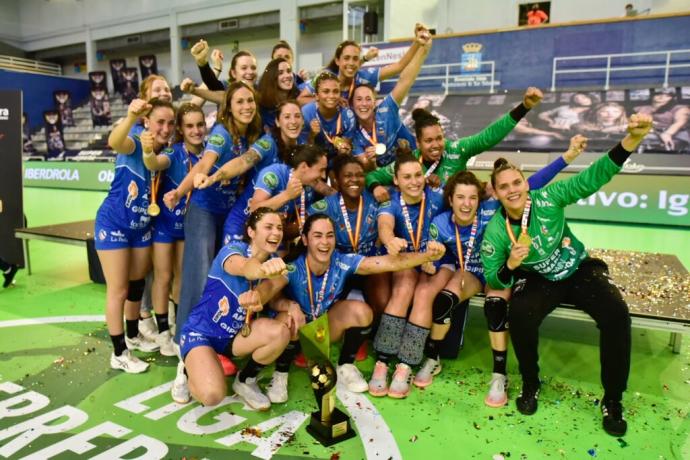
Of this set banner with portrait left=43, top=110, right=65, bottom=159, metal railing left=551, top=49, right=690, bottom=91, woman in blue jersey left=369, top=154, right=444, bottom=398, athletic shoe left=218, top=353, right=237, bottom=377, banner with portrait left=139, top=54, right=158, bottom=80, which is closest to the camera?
woman in blue jersey left=369, top=154, right=444, bottom=398

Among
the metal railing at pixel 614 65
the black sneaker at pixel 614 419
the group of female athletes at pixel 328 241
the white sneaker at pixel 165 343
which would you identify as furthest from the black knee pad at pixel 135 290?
the metal railing at pixel 614 65

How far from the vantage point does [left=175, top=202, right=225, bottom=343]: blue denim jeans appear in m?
3.29

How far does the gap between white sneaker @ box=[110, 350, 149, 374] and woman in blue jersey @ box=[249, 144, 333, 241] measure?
4.08 ft

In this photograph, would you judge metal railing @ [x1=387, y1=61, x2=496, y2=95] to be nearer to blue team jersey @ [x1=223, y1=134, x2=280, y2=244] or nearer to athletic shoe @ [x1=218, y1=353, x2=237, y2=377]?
blue team jersey @ [x1=223, y1=134, x2=280, y2=244]

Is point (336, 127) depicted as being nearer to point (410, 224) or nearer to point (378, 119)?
point (378, 119)

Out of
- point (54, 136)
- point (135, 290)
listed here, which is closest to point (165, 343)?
point (135, 290)

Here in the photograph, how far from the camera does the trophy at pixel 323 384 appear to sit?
2379 mm

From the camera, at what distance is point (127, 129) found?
2975 mm

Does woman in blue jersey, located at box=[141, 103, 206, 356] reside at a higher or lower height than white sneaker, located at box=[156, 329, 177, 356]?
higher

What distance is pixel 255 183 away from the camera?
3246 mm

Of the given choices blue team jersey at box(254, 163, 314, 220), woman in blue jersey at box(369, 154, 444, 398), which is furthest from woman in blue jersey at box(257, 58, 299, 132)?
woman in blue jersey at box(369, 154, 444, 398)

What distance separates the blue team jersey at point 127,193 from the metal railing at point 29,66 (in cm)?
2333

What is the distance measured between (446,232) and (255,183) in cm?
125

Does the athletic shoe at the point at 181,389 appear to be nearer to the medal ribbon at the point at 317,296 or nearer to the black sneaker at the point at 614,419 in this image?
the medal ribbon at the point at 317,296
